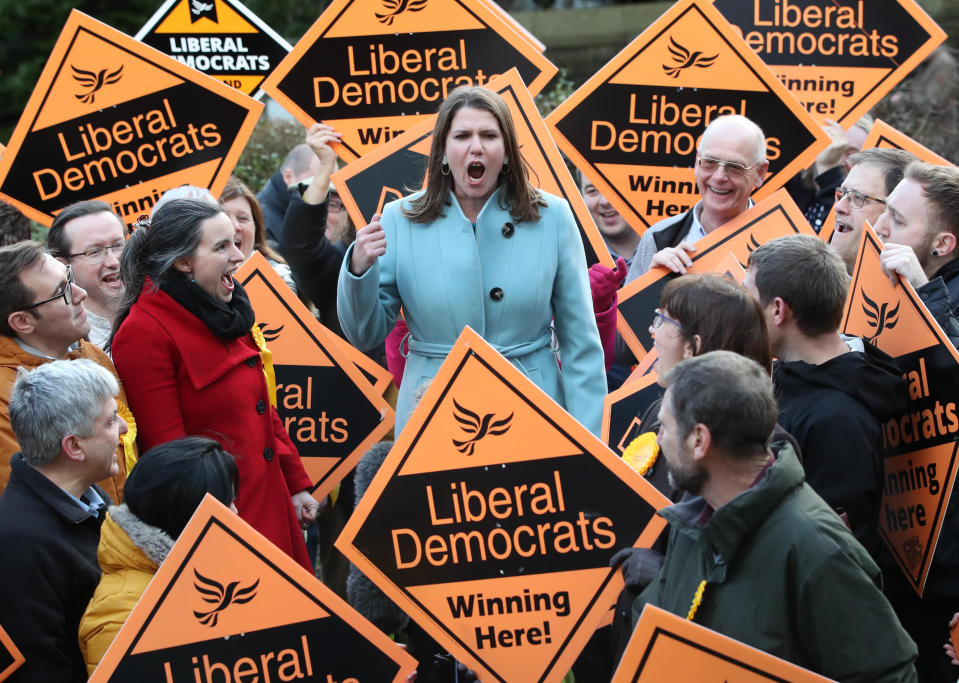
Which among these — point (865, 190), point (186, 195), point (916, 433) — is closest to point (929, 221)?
point (865, 190)

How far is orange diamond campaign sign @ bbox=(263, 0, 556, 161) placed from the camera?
5672mm

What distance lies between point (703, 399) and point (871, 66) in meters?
3.96

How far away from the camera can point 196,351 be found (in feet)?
13.2

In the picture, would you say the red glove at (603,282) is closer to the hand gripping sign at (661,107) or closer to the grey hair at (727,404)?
the hand gripping sign at (661,107)

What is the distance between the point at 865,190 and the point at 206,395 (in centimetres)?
284

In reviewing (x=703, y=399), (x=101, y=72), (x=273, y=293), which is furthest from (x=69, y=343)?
(x=703, y=399)

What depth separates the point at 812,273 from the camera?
3.64 metres

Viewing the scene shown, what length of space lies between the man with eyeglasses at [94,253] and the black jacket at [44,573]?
4.67 ft

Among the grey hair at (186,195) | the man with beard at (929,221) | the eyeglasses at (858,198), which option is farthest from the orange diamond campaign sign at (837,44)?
the grey hair at (186,195)

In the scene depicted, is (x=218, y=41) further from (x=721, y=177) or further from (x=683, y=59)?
(x=721, y=177)

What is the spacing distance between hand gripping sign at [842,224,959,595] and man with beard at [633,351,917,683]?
114 centimetres

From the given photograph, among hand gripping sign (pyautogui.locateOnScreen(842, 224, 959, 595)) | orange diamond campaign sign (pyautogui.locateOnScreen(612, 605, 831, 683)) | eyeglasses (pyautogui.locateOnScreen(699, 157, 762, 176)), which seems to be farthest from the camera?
eyeglasses (pyautogui.locateOnScreen(699, 157, 762, 176))

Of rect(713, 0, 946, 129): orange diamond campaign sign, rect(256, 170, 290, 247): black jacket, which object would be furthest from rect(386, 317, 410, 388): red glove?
rect(256, 170, 290, 247): black jacket

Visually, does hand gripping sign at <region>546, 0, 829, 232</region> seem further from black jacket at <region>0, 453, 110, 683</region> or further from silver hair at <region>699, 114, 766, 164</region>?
black jacket at <region>0, 453, 110, 683</region>
